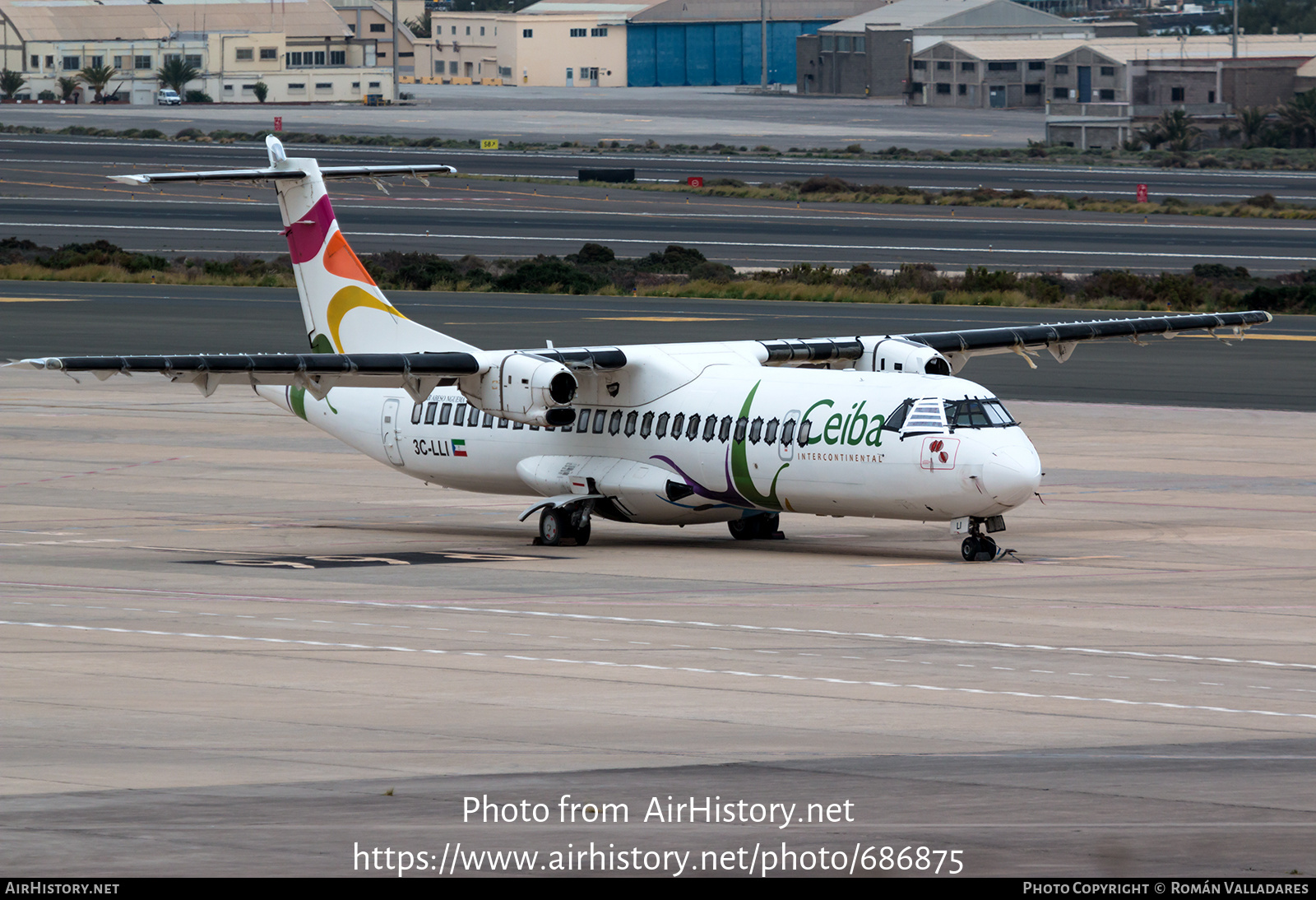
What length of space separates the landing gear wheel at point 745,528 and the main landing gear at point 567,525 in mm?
2536

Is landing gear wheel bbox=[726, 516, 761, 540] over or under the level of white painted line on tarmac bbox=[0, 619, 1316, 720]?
under

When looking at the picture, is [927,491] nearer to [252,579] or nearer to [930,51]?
[252,579]

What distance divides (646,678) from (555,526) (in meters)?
11.9

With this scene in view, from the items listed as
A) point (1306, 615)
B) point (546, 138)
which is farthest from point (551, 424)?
point (546, 138)

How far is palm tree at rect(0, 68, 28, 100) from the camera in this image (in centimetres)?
18438

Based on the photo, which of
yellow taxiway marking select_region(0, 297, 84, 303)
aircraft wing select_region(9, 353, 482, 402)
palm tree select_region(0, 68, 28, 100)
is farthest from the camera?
palm tree select_region(0, 68, 28, 100)

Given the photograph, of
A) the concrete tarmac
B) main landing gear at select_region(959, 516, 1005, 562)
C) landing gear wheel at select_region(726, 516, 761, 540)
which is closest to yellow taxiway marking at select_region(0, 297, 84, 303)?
the concrete tarmac

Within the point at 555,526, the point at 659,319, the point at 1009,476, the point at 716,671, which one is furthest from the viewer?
the point at 659,319

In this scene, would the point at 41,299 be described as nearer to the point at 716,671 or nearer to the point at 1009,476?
the point at 1009,476

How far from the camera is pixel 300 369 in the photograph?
28375 millimetres

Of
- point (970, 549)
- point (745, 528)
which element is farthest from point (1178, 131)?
point (970, 549)

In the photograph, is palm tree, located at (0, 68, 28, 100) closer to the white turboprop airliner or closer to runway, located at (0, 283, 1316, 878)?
runway, located at (0, 283, 1316, 878)

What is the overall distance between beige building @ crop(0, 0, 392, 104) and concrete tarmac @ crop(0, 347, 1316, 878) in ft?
519

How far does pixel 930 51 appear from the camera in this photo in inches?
7431
